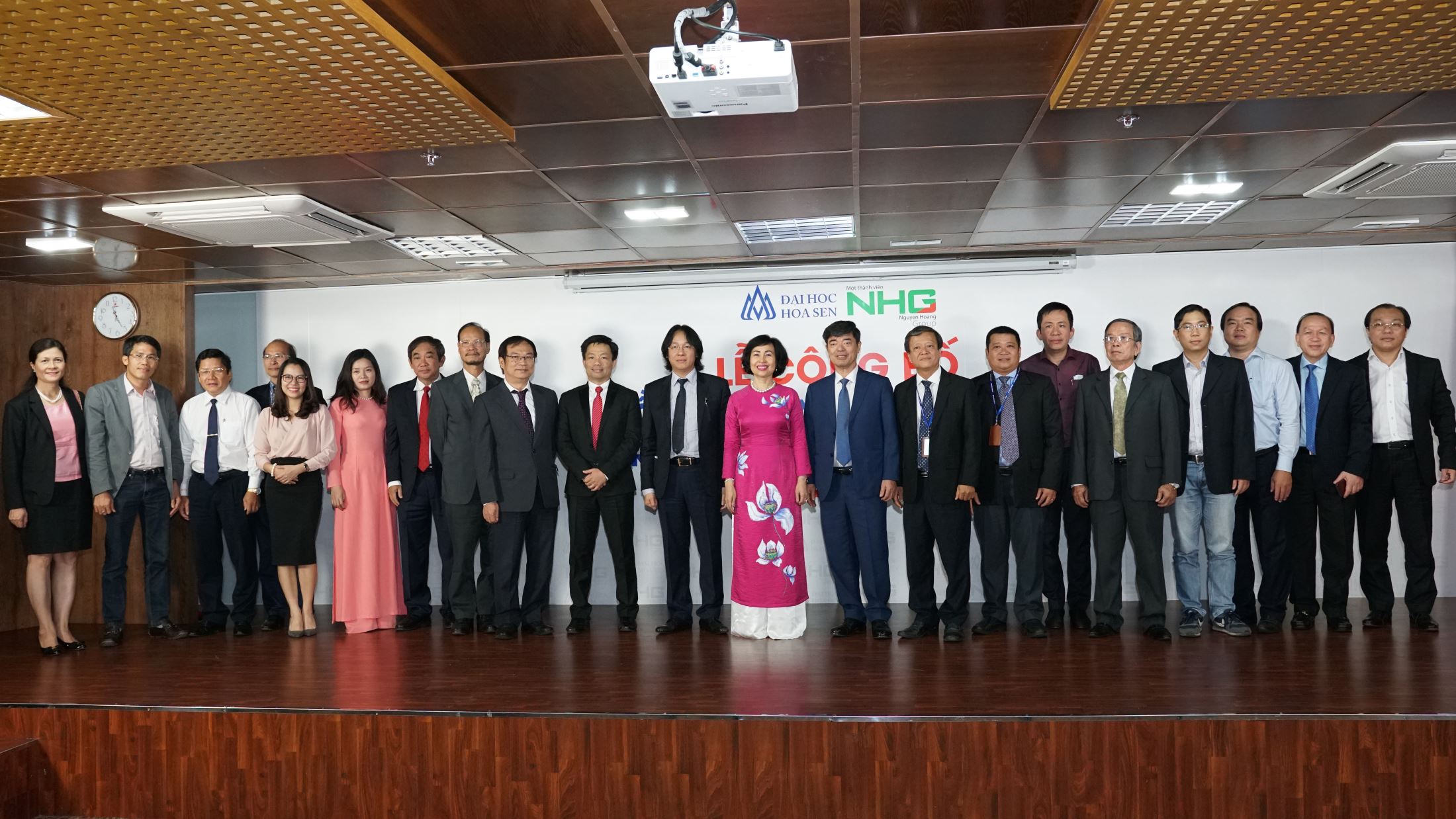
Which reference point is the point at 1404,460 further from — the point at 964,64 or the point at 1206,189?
the point at 964,64

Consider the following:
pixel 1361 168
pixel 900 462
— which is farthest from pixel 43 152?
pixel 1361 168

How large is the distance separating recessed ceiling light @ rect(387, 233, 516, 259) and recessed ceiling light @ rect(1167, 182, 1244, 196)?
3855 millimetres

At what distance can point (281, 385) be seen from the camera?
5664 mm

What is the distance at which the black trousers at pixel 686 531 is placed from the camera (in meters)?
5.70

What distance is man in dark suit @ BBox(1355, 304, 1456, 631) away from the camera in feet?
17.0

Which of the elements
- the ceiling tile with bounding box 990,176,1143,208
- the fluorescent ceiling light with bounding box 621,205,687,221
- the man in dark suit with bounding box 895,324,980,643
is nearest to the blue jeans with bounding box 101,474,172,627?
the fluorescent ceiling light with bounding box 621,205,687,221

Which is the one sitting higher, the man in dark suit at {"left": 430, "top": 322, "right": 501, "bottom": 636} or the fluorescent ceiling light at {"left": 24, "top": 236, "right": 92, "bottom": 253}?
the fluorescent ceiling light at {"left": 24, "top": 236, "right": 92, "bottom": 253}

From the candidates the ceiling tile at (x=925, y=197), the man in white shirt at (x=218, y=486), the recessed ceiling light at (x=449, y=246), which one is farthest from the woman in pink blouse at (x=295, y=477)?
the ceiling tile at (x=925, y=197)

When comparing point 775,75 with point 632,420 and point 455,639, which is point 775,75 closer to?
point 632,420

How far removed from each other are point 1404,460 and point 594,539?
14.7 ft

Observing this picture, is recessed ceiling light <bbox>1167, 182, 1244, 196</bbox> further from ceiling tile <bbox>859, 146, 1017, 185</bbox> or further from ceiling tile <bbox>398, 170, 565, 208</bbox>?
ceiling tile <bbox>398, 170, 565, 208</bbox>

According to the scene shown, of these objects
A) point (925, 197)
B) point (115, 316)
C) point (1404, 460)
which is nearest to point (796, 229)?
point (925, 197)

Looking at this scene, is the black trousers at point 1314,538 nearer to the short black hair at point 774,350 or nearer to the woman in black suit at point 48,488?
the short black hair at point 774,350

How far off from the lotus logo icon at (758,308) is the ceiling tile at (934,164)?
2.23m
